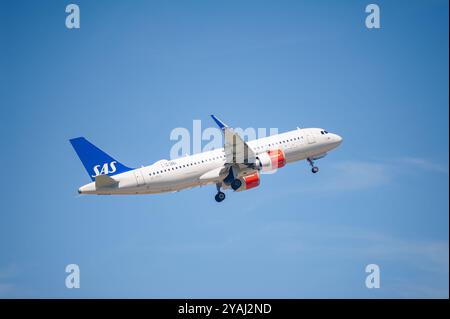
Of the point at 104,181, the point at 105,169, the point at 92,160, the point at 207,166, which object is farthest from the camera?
the point at 207,166

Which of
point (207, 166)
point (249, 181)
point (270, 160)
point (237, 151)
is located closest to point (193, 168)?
point (207, 166)

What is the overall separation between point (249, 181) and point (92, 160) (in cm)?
1752

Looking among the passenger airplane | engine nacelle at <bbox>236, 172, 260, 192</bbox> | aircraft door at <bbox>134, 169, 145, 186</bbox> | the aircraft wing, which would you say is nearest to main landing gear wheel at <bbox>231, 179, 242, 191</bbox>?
the passenger airplane

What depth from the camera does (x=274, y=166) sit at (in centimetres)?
8875

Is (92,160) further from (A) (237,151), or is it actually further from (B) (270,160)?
(B) (270,160)

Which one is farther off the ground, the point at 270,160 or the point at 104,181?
the point at 270,160

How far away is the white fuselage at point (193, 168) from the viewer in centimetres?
8375

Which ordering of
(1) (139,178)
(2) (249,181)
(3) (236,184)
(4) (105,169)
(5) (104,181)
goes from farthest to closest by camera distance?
(2) (249,181), (3) (236,184), (4) (105,169), (1) (139,178), (5) (104,181)

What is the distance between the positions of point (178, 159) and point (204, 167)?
293 centimetres

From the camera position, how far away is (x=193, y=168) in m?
86.8
